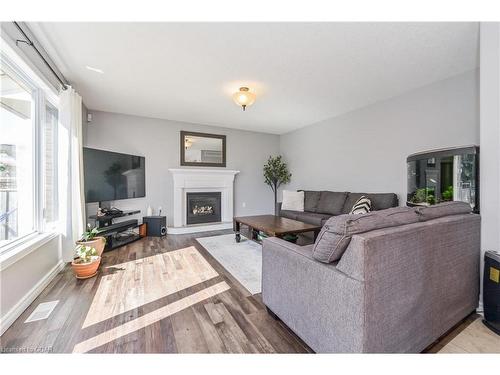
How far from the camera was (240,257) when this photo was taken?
3.08 meters

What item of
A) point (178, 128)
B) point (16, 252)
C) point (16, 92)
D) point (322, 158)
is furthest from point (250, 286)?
point (178, 128)

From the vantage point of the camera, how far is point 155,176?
4.68 metres

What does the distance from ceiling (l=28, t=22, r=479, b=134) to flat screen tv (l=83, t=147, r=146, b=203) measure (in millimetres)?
971

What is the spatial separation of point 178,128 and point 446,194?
4700mm

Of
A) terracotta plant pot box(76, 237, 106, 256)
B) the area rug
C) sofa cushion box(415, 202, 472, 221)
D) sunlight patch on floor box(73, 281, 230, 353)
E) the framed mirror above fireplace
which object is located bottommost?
sunlight patch on floor box(73, 281, 230, 353)

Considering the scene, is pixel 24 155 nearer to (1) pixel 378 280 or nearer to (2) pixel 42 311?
(2) pixel 42 311

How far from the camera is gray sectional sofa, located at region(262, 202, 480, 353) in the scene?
1.05 meters

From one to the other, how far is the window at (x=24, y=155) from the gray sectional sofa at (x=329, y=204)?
12.3 ft

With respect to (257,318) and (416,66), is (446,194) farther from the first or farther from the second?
(257,318)

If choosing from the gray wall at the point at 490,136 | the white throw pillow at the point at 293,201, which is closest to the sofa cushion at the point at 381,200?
the white throw pillow at the point at 293,201

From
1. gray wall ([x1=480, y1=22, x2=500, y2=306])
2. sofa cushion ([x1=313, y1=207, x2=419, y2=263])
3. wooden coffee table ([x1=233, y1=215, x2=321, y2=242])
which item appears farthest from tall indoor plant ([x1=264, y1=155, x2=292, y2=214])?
sofa cushion ([x1=313, y1=207, x2=419, y2=263])

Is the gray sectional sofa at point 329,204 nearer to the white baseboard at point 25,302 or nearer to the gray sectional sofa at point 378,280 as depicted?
the gray sectional sofa at point 378,280

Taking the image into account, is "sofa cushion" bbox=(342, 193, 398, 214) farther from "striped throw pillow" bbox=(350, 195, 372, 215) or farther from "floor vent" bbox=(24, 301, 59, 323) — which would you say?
"floor vent" bbox=(24, 301, 59, 323)

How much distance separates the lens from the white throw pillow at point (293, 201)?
15.5 feet
